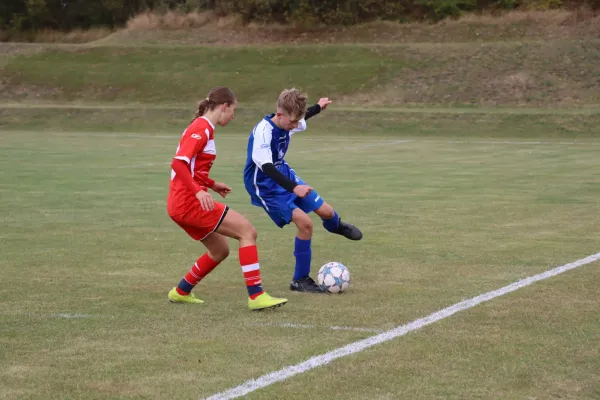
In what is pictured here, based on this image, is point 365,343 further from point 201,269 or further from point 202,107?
point 202,107

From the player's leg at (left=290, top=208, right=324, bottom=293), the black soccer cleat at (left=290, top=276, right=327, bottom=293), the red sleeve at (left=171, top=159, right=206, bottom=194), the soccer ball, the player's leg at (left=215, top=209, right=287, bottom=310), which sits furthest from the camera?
the player's leg at (left=290, top=208, right=324, bottom=293)

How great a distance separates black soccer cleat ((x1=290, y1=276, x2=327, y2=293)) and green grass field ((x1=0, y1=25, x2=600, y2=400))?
4.3 inches

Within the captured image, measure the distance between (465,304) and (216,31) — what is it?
5030 cm

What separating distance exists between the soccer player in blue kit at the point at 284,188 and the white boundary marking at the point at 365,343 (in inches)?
52.0

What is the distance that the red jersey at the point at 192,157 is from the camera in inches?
294

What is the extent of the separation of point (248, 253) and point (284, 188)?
34.3 inches

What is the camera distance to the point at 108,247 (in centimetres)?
1084

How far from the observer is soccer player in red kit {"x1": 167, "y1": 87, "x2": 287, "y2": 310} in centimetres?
745

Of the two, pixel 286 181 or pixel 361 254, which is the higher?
pixel 286 181

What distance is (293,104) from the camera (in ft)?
27.0

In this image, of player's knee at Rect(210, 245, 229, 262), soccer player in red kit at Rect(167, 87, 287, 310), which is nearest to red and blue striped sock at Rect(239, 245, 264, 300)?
soccer player in red kit at Rect(167, 87, 287, 310)


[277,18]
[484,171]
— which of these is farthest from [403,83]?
[484,171]

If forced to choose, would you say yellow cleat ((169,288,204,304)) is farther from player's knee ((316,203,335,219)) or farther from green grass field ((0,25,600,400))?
player's knee ((316,203,335,219))

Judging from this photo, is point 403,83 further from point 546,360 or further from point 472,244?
point 546,360
